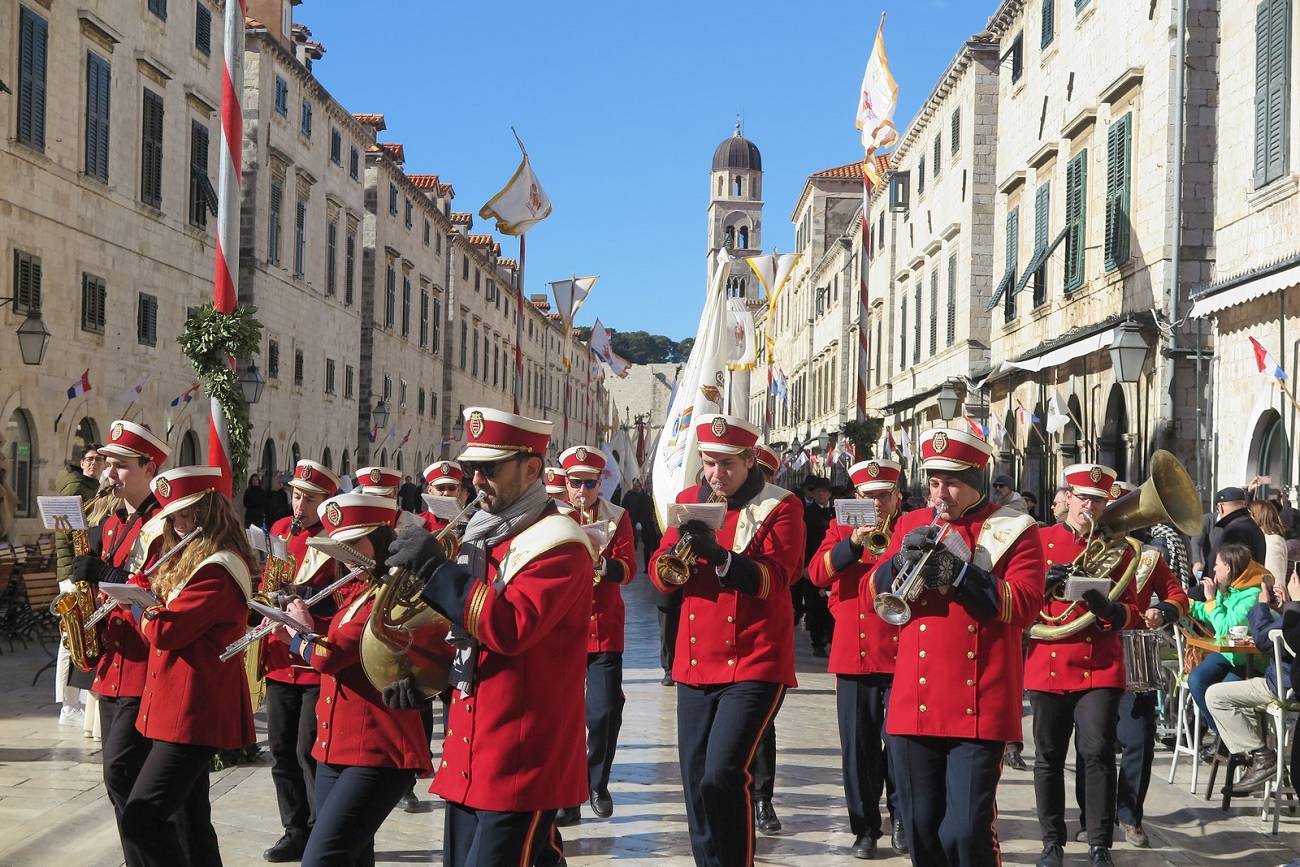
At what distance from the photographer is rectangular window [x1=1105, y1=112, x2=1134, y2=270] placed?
66.5ft

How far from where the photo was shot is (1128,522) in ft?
23.2

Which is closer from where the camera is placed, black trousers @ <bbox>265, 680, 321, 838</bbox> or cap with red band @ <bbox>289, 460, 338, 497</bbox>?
black trousers @ <bbox>265, 680, 321, 838</bbox>

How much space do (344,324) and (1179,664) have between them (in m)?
33.3

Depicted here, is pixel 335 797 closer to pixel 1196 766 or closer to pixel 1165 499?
pixel 1165 499

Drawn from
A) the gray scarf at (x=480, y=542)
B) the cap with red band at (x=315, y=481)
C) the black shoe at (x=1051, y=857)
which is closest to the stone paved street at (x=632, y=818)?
the black shoe at (x=1051, y=857)

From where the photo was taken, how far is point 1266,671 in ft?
28.8

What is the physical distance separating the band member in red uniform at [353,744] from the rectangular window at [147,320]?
793 inches

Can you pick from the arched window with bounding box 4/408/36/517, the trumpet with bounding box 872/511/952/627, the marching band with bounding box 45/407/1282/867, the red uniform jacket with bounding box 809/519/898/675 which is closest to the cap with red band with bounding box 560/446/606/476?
the marching band with bounding box 45/407/1282/867

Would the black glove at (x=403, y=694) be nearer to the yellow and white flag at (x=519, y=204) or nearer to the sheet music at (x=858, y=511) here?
the sheet music at (x=858, y=511)

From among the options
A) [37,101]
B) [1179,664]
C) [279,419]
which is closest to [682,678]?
[1179,664]

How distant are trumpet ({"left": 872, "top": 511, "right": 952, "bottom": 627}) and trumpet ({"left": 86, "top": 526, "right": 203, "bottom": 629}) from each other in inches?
108

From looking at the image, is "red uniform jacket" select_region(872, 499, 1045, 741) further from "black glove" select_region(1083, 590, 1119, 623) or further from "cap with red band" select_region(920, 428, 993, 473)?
"black glove" select_region(1083, 590, 1119, 623)

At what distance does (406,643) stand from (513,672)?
0.40 m

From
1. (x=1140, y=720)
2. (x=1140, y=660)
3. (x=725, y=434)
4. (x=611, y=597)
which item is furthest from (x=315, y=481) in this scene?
(x=1140, y=720)
